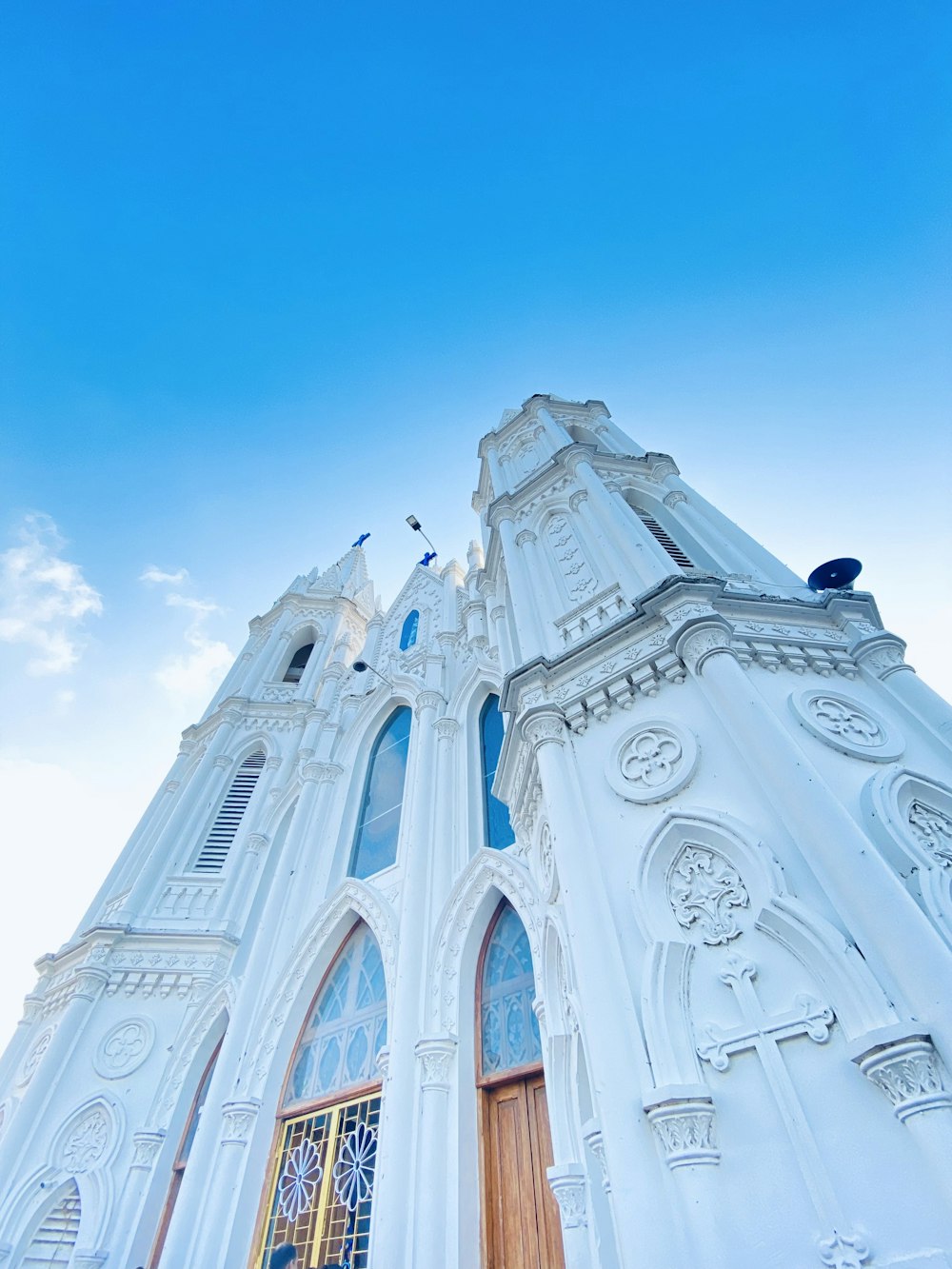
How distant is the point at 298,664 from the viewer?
22.1 meters

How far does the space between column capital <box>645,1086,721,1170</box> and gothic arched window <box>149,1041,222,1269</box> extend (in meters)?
7.79

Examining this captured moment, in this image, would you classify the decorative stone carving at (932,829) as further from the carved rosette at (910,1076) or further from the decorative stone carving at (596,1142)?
the decorative stone carving at (596,1142)

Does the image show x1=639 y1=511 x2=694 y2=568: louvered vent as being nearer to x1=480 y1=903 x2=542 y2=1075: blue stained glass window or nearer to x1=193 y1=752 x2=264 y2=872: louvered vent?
x1=480 y1=903 x2=542 y2=1075: blue stained glass window

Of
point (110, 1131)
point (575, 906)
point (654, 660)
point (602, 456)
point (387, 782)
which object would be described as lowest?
point (575, 906)

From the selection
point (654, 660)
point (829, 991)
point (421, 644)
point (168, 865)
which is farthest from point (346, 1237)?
point (421, 644)

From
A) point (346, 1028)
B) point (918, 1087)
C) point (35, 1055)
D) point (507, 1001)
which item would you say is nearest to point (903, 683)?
point (918, 1087)

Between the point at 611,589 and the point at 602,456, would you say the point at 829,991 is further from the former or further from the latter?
the point at 602,456

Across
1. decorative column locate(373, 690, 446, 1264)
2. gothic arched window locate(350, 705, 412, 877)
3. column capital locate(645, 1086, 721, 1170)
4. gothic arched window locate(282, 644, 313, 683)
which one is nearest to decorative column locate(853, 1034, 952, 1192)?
column capital locate(645, 1086, 721, 1170)

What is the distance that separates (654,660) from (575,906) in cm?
250

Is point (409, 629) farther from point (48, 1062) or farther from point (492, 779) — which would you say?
point (48, 1062)

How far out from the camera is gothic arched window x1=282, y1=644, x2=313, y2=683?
20.9 meters

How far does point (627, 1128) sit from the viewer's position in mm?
4074

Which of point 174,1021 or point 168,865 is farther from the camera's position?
point 168,865

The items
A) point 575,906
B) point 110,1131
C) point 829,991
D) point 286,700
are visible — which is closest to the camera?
point 829,991
